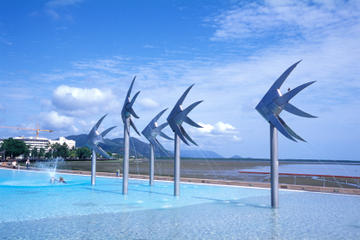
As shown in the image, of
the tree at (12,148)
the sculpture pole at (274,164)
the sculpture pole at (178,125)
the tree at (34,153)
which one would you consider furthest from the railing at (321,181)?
the tree at (34,153)

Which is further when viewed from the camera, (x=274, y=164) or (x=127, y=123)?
(x=127, y=123)

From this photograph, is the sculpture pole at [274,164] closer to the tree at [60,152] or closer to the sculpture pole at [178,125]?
the sculpture pole at [178,125]

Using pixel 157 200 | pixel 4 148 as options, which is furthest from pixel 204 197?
A: pixel 4 148

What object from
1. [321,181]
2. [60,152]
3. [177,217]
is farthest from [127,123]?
[60,152]

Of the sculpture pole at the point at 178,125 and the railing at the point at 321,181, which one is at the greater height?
the sculpture pole at the point at 178,125

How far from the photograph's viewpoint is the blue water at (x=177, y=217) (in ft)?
33.7

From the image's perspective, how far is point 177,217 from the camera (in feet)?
42.0

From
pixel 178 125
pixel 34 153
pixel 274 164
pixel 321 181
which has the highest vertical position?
Answer: pixel 178 125

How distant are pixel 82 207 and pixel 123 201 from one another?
8.06 ft

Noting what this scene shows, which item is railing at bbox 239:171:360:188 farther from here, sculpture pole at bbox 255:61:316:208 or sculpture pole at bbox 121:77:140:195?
sculpture pole at bbox 121:77:140:195

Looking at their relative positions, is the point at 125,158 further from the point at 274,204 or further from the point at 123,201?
the point at 274,204

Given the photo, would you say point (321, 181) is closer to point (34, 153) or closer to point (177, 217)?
point (177, 217)

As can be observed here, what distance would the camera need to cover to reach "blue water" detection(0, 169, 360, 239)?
10.3 m

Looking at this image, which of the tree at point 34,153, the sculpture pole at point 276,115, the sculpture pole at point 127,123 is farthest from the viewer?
the tree at point 34,153
